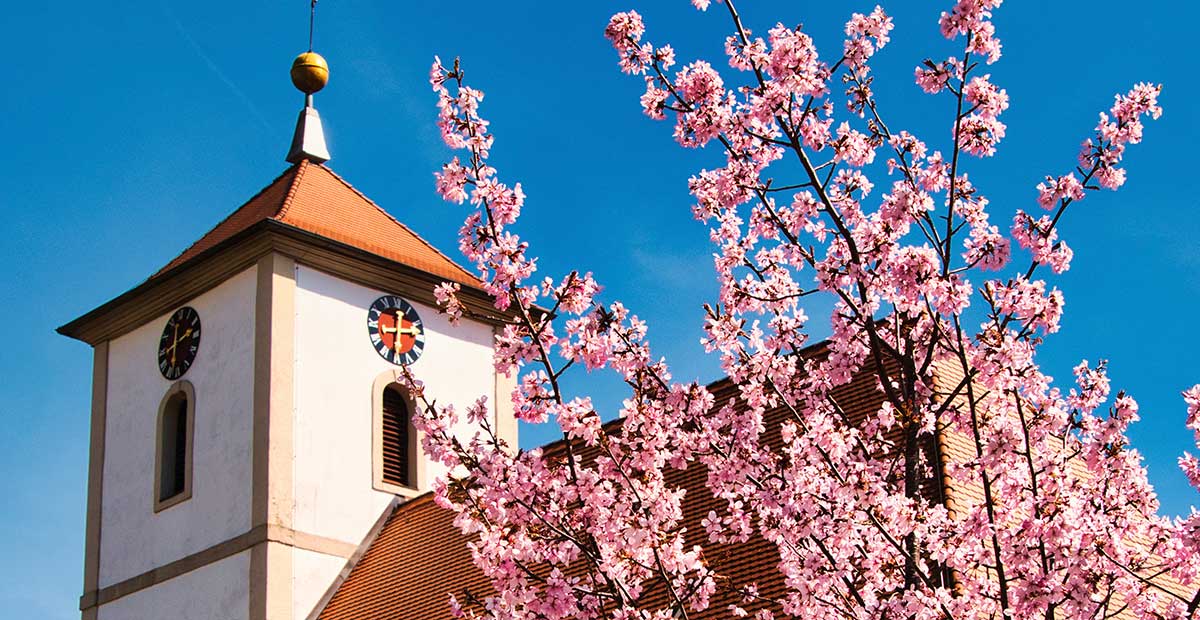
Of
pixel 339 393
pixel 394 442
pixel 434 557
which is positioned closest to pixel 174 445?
pixel 339 393

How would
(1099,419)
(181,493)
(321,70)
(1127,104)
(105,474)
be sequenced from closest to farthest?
1. (1127,104)
2. (1099,419)
3. (181,493)
4. (105,474)
5. (321,70)

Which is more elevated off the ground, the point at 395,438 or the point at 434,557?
the point at 395,438

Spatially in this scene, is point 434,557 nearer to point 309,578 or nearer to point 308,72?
point 309,578

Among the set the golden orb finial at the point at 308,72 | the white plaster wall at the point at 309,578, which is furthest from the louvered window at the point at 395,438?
the golden orb finial at the point at 308,72

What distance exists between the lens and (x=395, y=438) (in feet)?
80.1

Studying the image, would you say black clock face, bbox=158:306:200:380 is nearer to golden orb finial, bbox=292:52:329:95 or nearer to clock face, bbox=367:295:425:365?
clock face, bbox=367:295:425:365

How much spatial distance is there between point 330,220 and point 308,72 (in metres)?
3.87

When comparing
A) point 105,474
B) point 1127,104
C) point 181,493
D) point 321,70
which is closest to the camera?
point 1127,104

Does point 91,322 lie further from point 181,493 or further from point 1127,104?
point 1127,104

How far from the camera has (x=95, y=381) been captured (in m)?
25.8

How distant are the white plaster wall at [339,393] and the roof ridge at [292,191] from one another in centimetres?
108

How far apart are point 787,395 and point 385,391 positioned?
14463mm

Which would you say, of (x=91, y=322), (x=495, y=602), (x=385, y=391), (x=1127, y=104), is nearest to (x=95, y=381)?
(x=91, y=322)

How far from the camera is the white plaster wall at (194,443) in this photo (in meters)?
22.7
